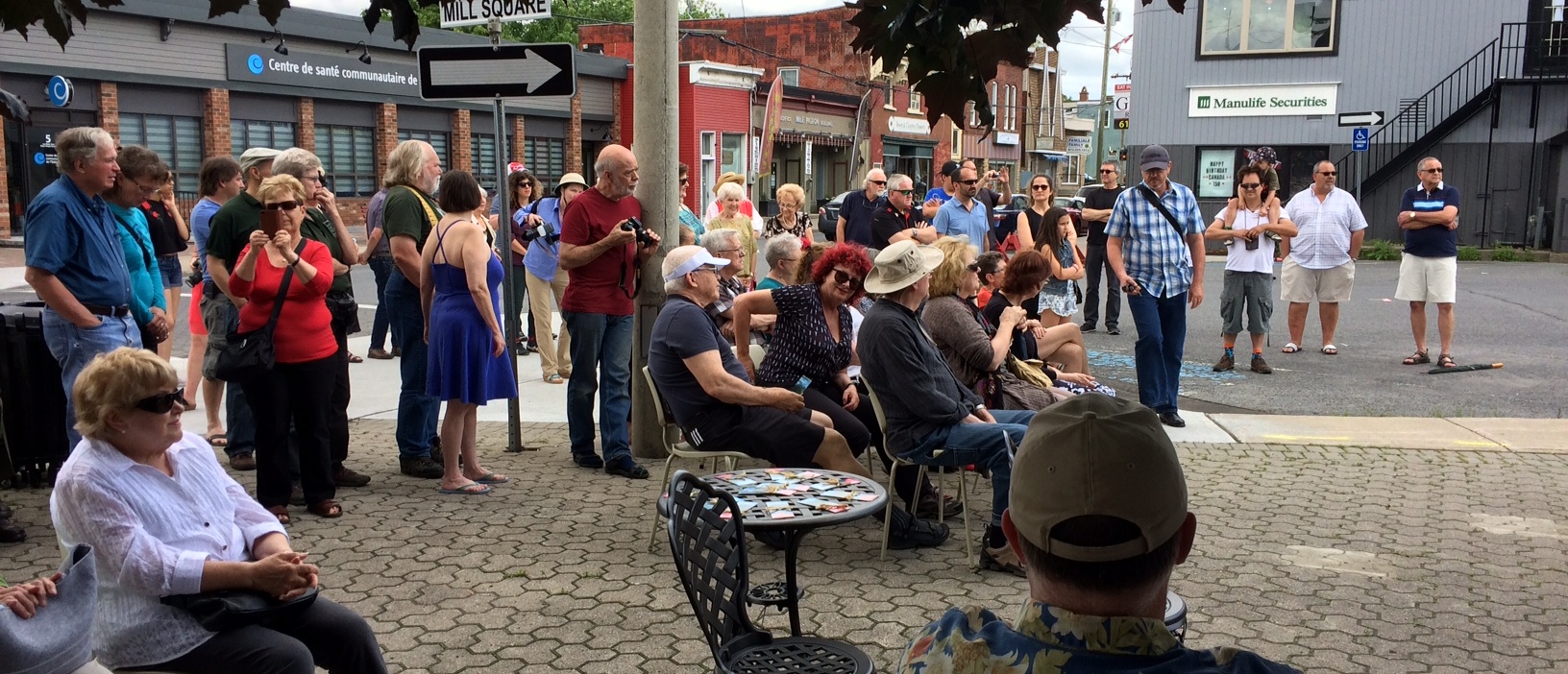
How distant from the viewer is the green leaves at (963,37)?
312 cm

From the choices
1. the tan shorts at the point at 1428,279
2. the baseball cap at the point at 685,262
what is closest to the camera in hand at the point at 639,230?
the baseball cap at the point at 685,262

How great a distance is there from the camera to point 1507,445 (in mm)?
7789

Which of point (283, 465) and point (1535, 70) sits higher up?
point (1535, 70)

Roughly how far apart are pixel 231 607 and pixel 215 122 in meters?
27.3

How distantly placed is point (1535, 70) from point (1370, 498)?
77.6 ft

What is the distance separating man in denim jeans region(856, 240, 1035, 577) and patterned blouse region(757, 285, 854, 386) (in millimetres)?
639

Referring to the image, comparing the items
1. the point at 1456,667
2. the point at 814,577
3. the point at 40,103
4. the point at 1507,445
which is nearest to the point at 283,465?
the point at 814,577

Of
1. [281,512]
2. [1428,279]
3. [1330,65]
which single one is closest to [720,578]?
[281,512]

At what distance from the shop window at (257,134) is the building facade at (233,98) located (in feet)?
0.11

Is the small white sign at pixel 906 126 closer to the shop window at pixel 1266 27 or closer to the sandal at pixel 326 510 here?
the shop window at pixel 1266 27

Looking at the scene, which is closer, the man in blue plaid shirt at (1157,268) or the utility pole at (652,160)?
the utility pole at (652,160)

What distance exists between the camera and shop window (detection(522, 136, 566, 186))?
37312mm

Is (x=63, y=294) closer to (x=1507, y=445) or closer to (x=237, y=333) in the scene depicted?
(x=237, y=333)

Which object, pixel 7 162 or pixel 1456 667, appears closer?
pixel 1456 667
